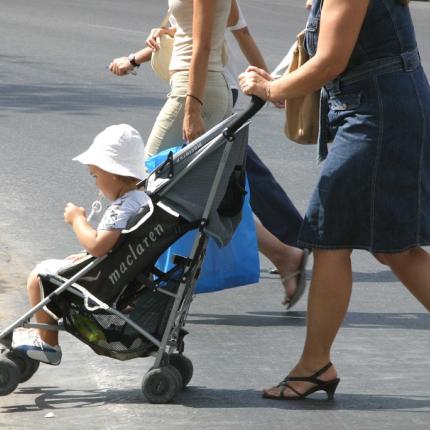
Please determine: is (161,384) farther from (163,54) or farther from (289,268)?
(163,54)

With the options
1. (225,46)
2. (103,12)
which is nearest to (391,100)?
(225,46)

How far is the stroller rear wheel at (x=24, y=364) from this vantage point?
16.0 feet

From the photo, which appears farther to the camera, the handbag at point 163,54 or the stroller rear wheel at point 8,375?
the handbag at point 163,54

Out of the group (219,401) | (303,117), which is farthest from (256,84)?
(219,401)

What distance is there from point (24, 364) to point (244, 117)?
3.94 ft

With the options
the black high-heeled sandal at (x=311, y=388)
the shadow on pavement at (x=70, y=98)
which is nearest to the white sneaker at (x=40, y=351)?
→ the black high-heeled sandal at (x=311, y=388)

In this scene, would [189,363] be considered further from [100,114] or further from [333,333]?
[100,114]

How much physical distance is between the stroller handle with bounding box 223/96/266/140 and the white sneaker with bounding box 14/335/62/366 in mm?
997

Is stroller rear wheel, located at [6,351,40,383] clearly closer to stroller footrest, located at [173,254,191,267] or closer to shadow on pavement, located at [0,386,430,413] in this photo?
shadow on pavement, located at [0,386,430,413]

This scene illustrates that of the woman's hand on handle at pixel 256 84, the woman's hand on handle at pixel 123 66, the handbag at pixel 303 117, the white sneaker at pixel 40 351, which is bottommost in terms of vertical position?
the white sneaker at pixel 40 351

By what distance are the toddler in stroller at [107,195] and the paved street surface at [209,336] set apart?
207 mm

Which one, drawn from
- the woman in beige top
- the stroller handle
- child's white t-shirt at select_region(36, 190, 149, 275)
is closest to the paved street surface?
child's white t-shirt at select_region(36, 190, 149, 275)

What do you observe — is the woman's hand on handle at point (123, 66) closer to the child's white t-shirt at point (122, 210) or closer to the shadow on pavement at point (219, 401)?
the child's white t-shirt at point (122, 210)

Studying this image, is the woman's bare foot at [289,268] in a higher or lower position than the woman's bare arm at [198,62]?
lower
